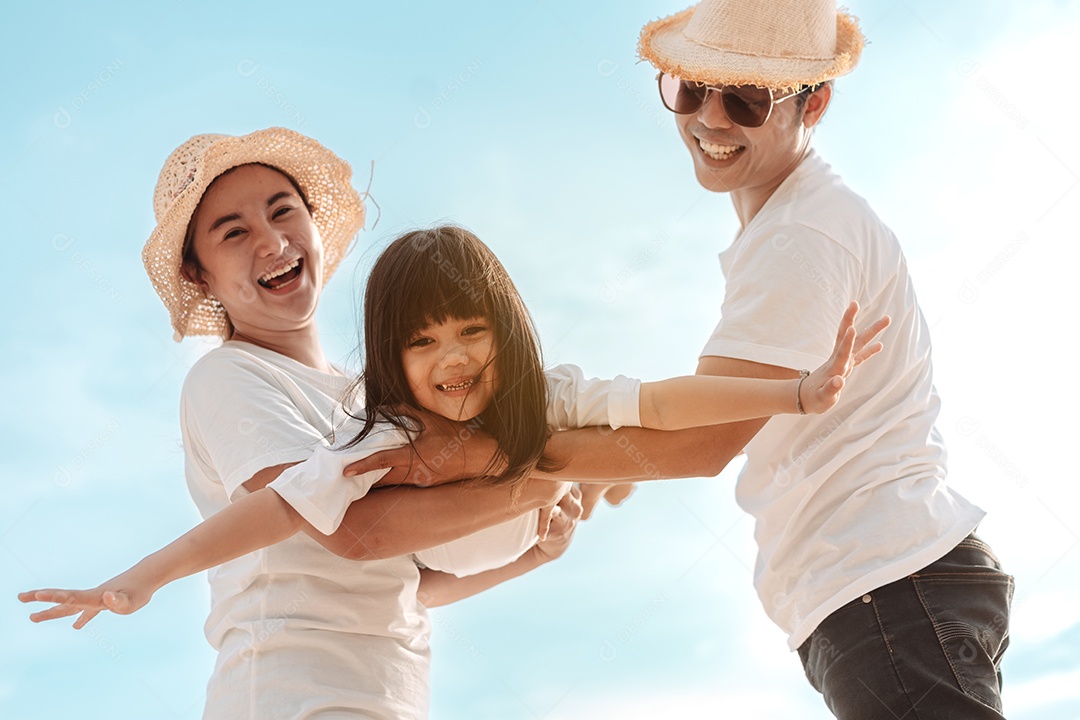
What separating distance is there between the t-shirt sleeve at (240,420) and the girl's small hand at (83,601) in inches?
21.8

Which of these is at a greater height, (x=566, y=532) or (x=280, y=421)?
(x=280, y=421)

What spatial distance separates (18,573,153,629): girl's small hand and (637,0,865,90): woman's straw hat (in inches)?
84.1

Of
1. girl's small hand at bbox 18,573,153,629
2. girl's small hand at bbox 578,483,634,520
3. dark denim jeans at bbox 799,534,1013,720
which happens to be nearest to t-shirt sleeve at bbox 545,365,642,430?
girl's small hand at bbox 578,483,634,520

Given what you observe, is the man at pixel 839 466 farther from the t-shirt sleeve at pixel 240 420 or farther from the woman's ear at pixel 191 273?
the woman's ear at pixel 191 273

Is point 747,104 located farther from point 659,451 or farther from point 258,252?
point 258,252

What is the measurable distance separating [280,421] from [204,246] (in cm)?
96

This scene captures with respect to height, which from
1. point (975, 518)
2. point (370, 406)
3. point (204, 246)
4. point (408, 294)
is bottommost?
point (975, 518)

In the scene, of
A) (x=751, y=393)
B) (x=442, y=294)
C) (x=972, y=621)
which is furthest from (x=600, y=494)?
(x=972, y=621)

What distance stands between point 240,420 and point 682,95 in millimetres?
1671

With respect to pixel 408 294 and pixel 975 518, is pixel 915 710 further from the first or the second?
pixel 408 294

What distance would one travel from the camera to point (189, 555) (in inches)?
106

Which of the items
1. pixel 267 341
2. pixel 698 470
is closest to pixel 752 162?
pixel 698 470

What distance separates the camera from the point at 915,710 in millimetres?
2602

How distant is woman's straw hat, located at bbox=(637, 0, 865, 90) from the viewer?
128 inches
